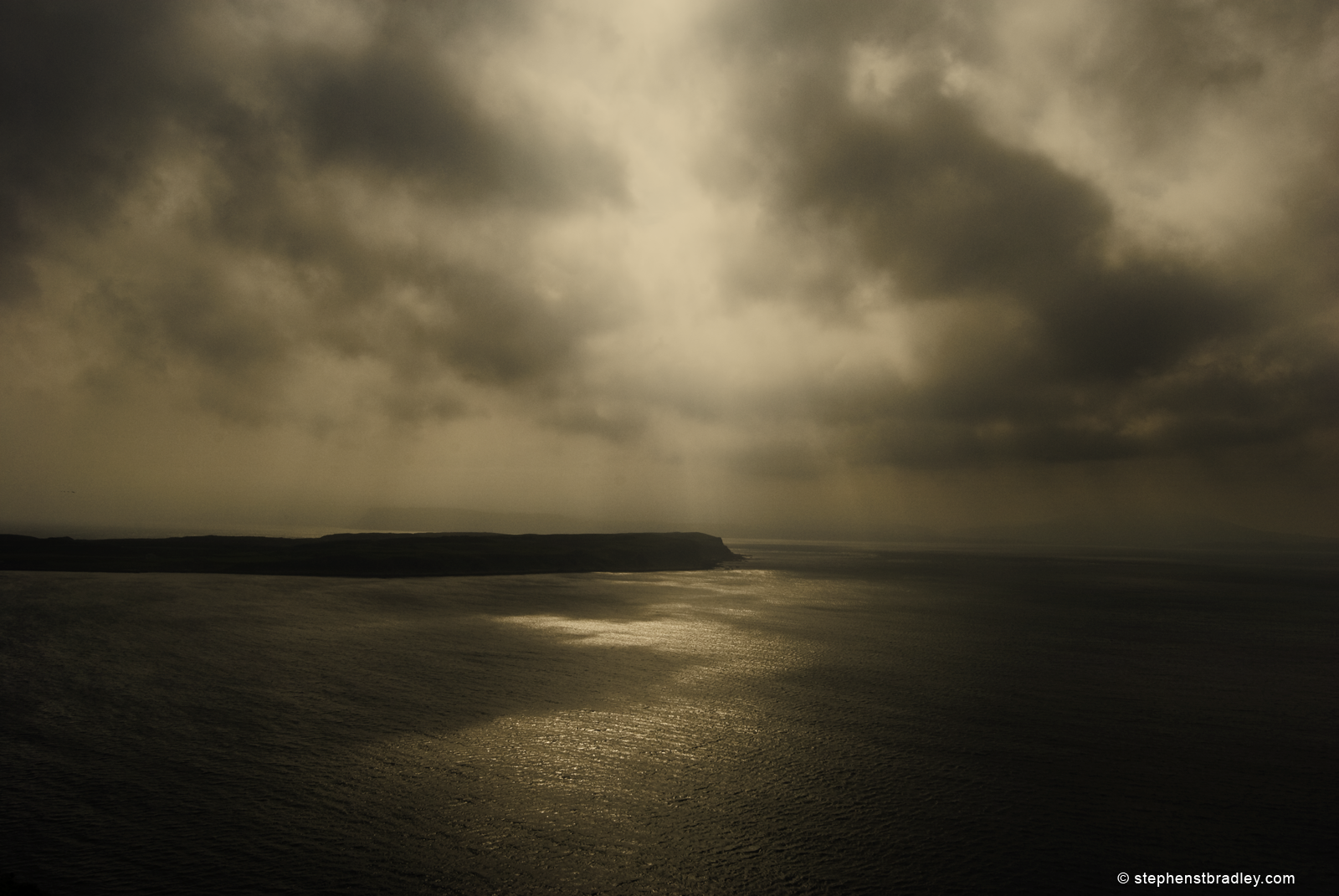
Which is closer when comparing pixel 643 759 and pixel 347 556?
pixel 643 759

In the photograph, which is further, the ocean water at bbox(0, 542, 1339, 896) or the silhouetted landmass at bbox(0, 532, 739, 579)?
the silhouetted landmass at bbox(0, 532, 739, 579)

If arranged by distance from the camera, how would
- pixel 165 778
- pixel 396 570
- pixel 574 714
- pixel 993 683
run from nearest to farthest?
pixel 165 778 → pixel 574 714 → pixel 993 683 → pixel 396 570

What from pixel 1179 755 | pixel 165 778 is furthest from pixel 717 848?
pixel 1179 755

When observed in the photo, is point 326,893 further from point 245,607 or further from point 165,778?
point 245,607

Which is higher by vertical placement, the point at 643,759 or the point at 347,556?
the point at 643,759
